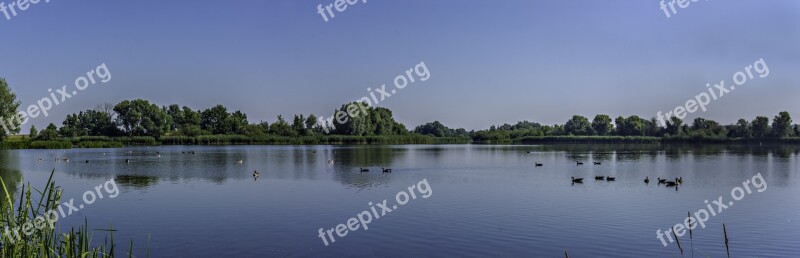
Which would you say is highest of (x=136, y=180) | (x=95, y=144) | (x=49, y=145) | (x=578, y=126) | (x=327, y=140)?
(x=578, y=126)

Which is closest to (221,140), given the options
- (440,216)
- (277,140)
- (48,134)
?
(277,140)

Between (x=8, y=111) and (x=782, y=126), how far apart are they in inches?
4665

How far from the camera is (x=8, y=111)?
214 feet

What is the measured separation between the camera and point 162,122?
100938 mm

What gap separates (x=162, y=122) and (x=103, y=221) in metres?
91.3

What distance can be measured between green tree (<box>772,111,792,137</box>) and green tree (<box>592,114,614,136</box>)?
33811mm

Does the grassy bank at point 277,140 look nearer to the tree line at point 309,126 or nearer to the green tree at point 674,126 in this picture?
the tree line at point 309,126

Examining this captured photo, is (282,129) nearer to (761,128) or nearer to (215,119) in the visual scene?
(215,119)

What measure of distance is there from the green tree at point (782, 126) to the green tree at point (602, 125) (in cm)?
3381

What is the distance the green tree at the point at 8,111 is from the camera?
64456 millimetres

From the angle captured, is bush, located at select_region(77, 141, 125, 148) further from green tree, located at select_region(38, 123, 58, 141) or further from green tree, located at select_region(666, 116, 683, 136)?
green tree, located at select_region(666, 116, 683, 136)

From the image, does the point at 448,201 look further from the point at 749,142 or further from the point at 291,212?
the point at 749,142

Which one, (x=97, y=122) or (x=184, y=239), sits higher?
(x=97, y=122)

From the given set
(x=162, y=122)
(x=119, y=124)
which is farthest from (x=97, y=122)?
(x=162, y=122)
